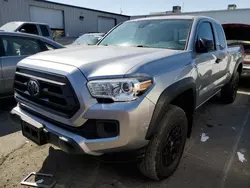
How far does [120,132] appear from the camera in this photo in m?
1.91

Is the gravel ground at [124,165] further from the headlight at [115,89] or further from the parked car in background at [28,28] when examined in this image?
the parked car in background at [28,28]

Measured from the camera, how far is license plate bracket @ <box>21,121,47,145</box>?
7.26 feet

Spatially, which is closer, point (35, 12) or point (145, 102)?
point (145, 102)

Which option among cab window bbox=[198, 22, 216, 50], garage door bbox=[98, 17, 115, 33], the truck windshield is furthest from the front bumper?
garage door bbox=[98, 17, 115, 33]

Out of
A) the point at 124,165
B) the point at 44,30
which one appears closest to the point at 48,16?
the point at 44,30

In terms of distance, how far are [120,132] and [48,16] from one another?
1863 centimetres

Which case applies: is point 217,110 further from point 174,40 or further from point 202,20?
point 174,40

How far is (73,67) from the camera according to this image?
2.01 meters

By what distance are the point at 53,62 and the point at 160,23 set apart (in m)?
1.84

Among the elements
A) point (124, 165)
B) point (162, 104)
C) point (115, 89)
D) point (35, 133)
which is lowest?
point (124, 165)

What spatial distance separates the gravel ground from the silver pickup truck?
0.25m

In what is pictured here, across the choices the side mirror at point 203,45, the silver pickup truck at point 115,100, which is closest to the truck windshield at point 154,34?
the silver pickup truck at point 115,100

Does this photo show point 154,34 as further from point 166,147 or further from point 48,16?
point 48,16

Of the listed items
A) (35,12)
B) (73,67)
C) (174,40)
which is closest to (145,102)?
(73,67)
